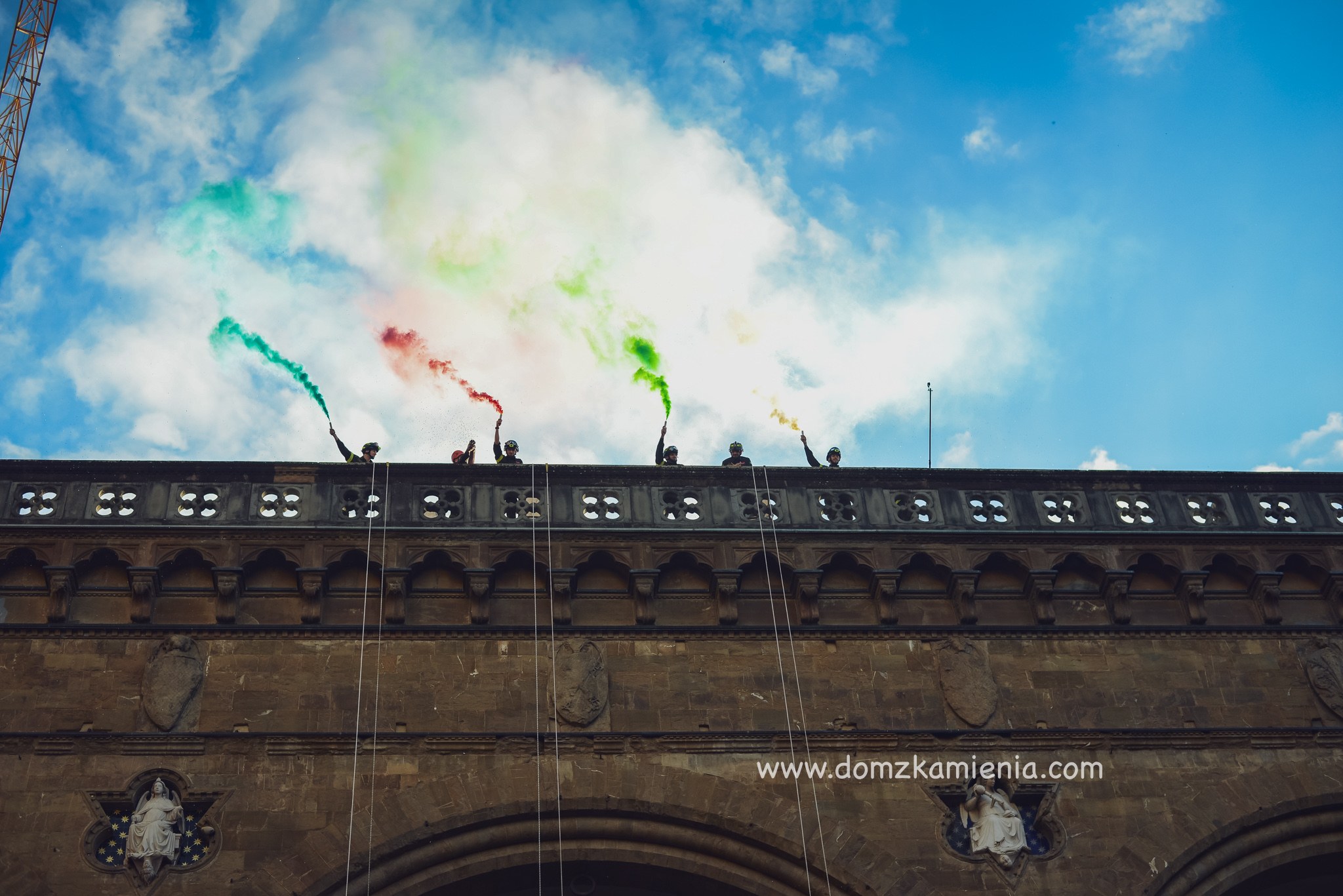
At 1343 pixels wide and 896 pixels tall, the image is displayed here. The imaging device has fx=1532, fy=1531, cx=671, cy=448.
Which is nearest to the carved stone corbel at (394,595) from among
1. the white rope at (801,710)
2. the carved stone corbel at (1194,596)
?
the white rope at (801,710)

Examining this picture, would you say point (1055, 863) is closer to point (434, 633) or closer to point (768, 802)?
point (768, 802)

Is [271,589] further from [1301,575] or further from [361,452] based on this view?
[1301,575]

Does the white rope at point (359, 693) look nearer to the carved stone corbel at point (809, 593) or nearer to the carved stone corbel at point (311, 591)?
the carved stone corbel at point (311, 591)

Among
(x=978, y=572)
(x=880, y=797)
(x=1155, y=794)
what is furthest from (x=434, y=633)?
(x=1155, y=794)

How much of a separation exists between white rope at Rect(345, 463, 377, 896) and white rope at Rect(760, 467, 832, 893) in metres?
4.94

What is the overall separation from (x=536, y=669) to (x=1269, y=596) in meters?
9.39

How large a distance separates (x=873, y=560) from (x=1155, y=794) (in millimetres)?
4291

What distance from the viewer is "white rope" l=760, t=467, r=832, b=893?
17062mm

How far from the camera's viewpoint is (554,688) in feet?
59.0

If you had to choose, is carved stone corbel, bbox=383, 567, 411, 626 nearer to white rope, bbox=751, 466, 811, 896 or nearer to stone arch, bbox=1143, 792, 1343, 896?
white rope, bbox=751, 466, 811, 896

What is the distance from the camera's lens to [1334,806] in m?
18.0

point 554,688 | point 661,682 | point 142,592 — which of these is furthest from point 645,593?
point 142,592

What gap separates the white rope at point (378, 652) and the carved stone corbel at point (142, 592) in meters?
2.47

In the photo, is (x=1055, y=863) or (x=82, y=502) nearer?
(x=1055, y=863)
